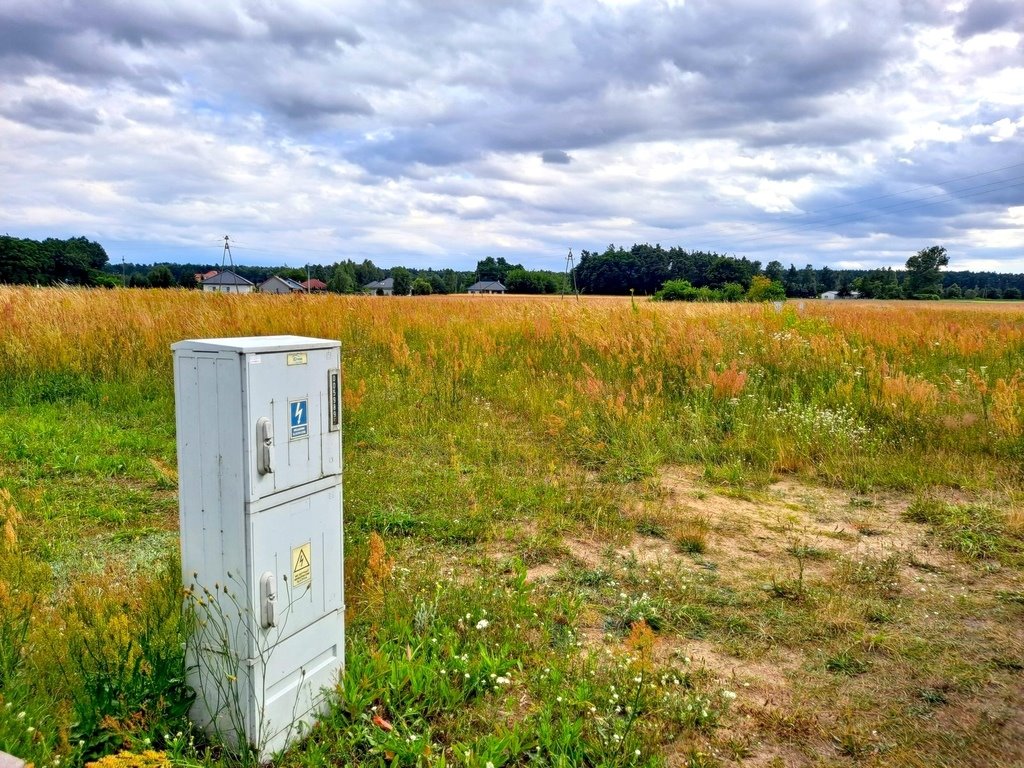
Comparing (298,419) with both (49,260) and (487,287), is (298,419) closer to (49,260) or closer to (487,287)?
(49,260)

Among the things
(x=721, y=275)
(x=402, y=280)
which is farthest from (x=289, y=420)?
(x=402, y=280)

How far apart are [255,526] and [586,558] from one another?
8.21ft

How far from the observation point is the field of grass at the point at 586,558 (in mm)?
2496

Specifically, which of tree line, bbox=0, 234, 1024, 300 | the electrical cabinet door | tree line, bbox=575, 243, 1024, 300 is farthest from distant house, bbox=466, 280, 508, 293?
the electrical cabinet door

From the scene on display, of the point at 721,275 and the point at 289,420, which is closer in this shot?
the point at 289,420

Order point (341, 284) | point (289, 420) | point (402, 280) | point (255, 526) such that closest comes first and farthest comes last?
point (255, 526) → point (289, 420) → point (341, 284) → point (402, 280)

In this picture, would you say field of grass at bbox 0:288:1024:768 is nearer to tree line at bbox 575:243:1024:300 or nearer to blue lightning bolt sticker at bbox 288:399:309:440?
blue lightning bolt sticker at bbox 288:399:309:440

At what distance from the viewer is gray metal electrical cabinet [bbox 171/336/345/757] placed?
7.12 feet

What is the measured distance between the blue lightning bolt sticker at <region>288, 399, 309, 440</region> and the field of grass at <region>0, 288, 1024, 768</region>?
1.00 metres

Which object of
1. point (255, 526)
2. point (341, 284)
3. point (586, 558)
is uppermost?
point (341, 284)

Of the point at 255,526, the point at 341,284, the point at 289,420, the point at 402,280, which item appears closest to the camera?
the point at 255,526

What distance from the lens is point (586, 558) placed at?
4184 millimetres

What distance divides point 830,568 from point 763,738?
6.18ft

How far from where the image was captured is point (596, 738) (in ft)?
8.10
